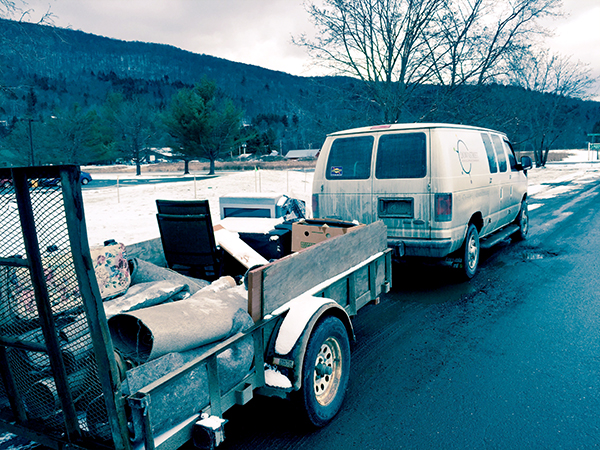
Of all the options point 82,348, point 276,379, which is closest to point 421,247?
point 276,379

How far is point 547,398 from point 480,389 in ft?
1.54

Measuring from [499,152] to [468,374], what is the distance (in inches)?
199

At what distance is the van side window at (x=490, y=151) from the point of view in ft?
22.8

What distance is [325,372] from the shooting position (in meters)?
3.08

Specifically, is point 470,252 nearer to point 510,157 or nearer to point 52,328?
point 510,157

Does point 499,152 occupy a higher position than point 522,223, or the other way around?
point 499,152

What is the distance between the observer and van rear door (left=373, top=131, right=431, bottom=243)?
5566 millimetres

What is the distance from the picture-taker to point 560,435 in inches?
113

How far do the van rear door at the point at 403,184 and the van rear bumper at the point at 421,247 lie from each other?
7 cm

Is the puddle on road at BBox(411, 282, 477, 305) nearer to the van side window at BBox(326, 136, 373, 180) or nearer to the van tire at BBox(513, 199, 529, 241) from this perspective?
the van side window at BBox(326, 136, 373, 180)

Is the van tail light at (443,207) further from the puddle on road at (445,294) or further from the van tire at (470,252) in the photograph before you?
the puddle on road at (445,294)

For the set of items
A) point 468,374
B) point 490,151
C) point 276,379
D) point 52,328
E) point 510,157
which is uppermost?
point 490,151

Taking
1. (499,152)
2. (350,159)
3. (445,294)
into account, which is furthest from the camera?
(499,152)

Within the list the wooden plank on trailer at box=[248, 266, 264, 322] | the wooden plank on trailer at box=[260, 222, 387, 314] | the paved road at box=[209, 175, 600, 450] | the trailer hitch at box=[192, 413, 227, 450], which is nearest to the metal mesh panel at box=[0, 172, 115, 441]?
the trailer hitch at box=[192, 413, 227, 450]
